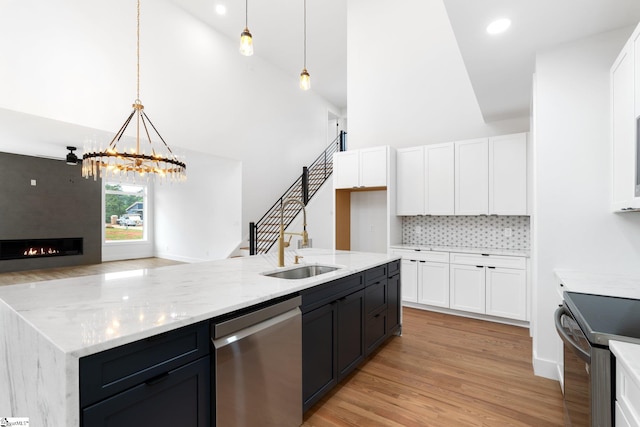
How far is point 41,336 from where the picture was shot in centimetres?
108

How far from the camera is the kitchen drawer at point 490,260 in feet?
12.3

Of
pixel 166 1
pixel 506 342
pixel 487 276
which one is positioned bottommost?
pixel 506 342

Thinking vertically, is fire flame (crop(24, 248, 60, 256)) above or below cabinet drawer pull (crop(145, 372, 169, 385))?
below

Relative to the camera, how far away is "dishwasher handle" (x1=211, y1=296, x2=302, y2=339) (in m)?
1.42

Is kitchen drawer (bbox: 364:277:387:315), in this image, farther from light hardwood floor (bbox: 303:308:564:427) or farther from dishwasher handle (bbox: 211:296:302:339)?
dishwasher handle (bbox: 211:296:302:339)

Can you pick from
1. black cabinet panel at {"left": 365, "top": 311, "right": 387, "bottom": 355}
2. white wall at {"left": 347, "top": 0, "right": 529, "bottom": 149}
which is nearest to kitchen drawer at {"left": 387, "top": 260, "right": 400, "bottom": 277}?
black cabinet panel at {"left": 365, "top": 311, "right": 387, "bottom": 355}

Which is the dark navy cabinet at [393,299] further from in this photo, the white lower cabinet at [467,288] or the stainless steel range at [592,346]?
the stainless steel range at [592,346]

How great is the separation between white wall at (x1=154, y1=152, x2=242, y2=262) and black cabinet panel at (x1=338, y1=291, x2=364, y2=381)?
5.40 metres

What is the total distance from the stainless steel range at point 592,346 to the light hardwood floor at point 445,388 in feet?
1.94

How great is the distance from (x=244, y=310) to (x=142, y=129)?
5245 mm

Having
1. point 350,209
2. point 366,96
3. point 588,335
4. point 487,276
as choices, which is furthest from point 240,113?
point 588,335

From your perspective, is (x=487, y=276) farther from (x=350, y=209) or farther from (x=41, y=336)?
(x=41, y=336)

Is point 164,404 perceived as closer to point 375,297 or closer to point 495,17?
point 375,297

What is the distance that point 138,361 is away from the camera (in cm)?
114
